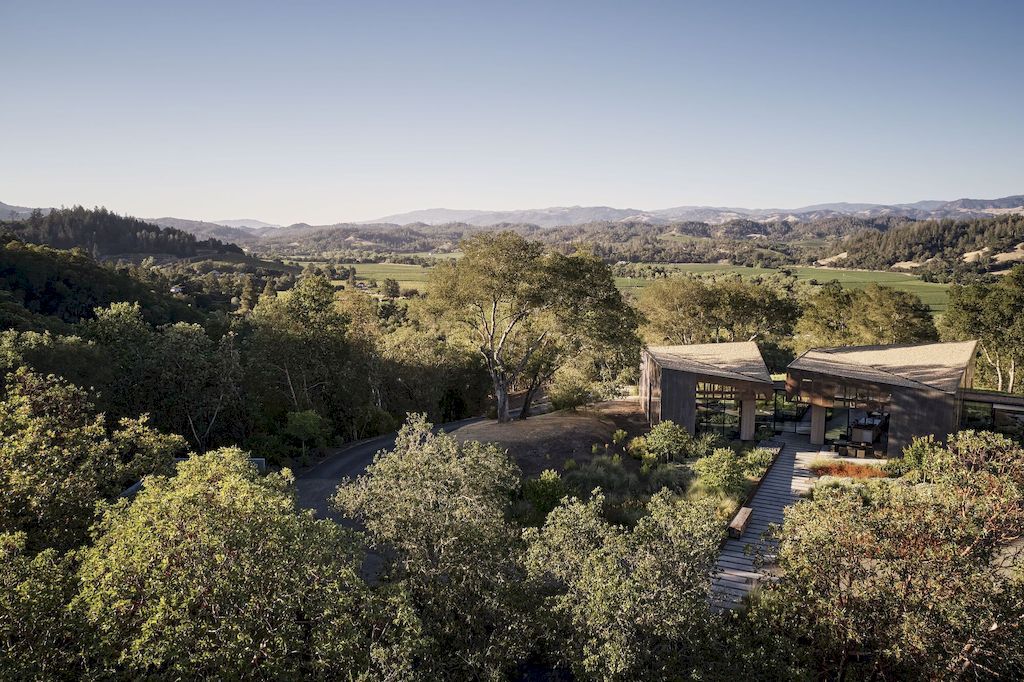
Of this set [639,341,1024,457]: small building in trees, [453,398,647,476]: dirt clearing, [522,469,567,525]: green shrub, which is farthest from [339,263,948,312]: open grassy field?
[522,469,567,525]: green shrub

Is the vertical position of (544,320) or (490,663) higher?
(544,320)

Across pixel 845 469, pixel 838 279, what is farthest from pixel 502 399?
pixel 838 279

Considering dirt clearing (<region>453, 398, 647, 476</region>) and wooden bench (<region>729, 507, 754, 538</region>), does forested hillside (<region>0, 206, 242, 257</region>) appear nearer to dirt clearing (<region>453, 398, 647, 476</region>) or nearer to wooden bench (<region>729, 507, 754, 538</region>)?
dirt clearing (<region>453, 398, 647, 476</region>)

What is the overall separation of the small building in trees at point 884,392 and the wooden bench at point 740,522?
27.3 feet

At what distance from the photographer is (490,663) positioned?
10.1 meters

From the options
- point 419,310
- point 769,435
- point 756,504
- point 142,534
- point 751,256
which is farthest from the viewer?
point 751,256

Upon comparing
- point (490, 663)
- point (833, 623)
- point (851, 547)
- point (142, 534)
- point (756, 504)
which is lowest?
point (756, 504)

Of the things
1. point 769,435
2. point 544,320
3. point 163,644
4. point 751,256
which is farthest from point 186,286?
point 751,256

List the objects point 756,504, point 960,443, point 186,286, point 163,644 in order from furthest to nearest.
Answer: point 186,286 < point 756,504 < point 960,443 < point 163,644

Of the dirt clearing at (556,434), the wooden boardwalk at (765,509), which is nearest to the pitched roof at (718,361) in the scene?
the wooden boardwalk at (765,509)

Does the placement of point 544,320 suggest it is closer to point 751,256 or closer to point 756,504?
point 756,504

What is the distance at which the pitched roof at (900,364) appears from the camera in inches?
928

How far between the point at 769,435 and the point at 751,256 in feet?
535

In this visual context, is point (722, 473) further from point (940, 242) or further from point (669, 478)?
point (940, 242)
